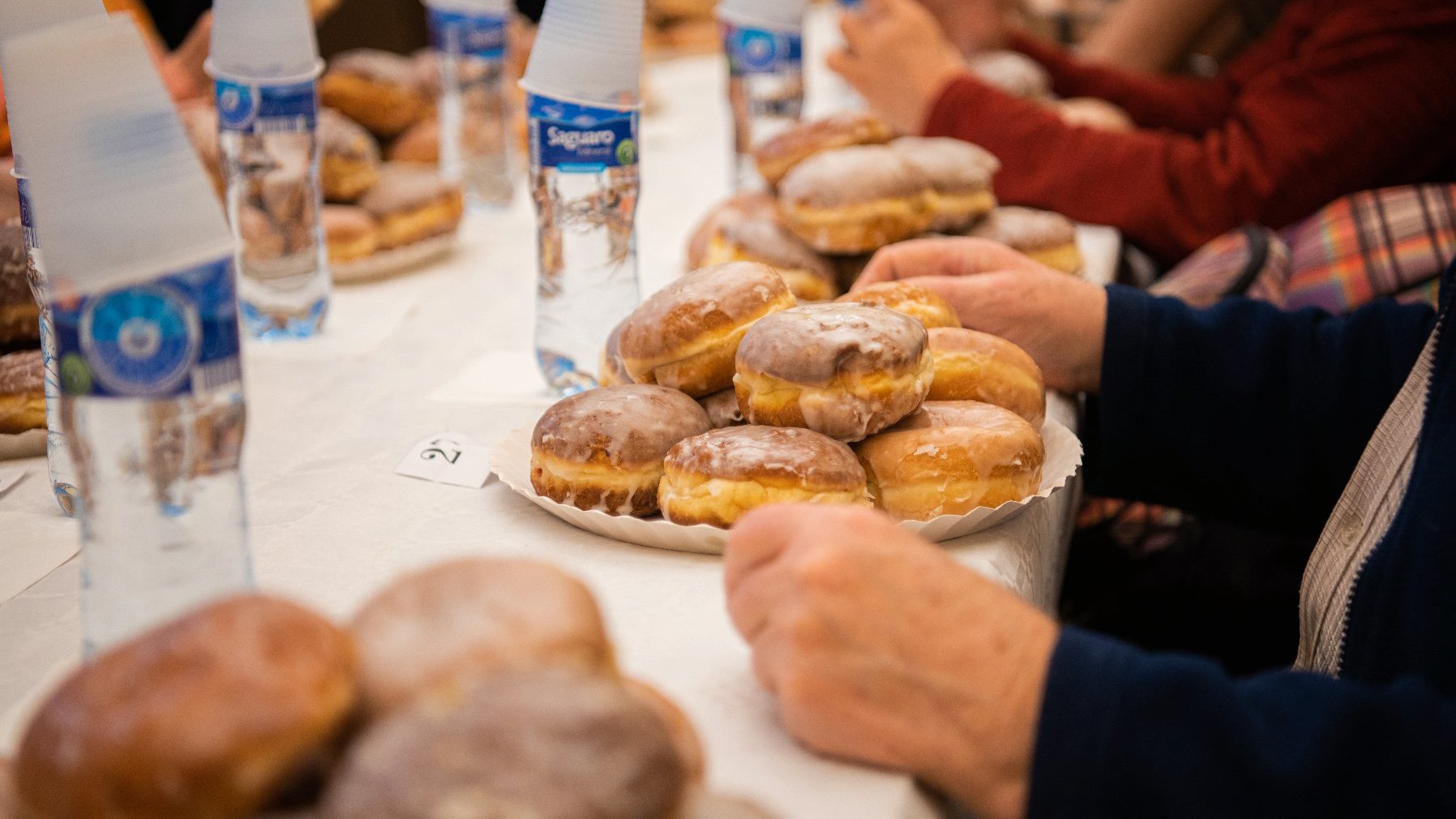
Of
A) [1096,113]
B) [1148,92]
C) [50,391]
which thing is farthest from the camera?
[1148,92]

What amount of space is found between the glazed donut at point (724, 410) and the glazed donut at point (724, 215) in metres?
0.49

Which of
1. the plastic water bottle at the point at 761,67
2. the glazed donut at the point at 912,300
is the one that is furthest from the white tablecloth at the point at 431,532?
the plastic water bottle at the point at 761,67

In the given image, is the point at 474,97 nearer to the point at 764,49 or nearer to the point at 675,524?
the point at 764,49

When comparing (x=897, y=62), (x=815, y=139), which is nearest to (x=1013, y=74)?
(x=897, y=62)

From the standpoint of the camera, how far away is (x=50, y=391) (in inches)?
42.9

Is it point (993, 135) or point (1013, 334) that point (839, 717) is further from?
point (993, 135)

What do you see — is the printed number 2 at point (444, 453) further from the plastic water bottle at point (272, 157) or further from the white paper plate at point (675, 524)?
the plastic water bottle at point (272, 157)

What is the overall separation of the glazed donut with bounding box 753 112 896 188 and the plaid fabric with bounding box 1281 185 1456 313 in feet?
2.47

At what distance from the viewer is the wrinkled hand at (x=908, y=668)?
2.32 feet

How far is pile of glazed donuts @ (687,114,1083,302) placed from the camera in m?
1.51

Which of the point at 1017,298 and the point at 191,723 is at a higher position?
the point at 191,723

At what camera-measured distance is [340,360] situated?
1.56m

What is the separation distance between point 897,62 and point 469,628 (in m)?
1.91

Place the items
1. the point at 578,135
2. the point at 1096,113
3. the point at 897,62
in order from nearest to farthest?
the point at 578,135 < the point at 897,62 < the point at 1096,113
